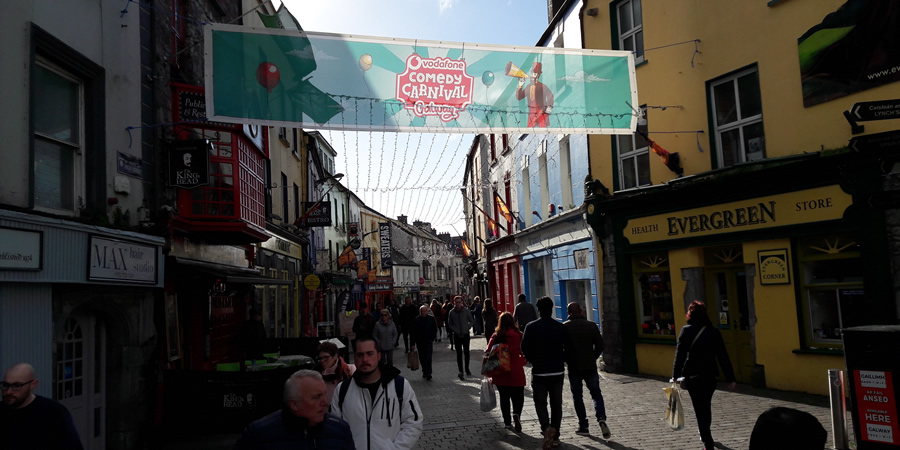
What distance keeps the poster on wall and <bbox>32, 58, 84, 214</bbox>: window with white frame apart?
36.3ft

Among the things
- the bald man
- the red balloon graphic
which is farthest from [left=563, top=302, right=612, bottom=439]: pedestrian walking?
the bald man

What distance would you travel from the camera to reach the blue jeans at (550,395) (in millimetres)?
7750

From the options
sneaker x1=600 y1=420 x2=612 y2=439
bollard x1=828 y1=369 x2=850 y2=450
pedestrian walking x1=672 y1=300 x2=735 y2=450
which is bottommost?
sneaker x1=600 y1=420 x2=612 y2=439

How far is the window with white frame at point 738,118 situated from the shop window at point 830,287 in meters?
2.02

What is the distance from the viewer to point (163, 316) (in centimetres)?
977

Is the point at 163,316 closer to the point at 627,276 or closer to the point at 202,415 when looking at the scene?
the point at 202,415

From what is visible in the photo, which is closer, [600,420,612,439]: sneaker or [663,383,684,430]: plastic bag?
[663,383,684,430]: plastic bag

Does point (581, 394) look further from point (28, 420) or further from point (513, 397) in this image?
point (28, 420)

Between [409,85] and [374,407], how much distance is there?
590 centimetres

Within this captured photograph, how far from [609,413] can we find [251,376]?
5298 mm

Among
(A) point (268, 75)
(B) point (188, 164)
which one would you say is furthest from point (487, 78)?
(B) point (188, 164)

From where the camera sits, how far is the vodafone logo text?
921 cm

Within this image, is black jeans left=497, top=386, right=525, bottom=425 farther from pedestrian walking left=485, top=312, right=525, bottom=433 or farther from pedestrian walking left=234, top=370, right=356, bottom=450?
pedestrian walking left=234, top=370, right=356, bottom=450

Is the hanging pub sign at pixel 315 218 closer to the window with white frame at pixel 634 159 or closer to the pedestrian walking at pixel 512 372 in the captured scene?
the window with white frame at pixel 634 159
